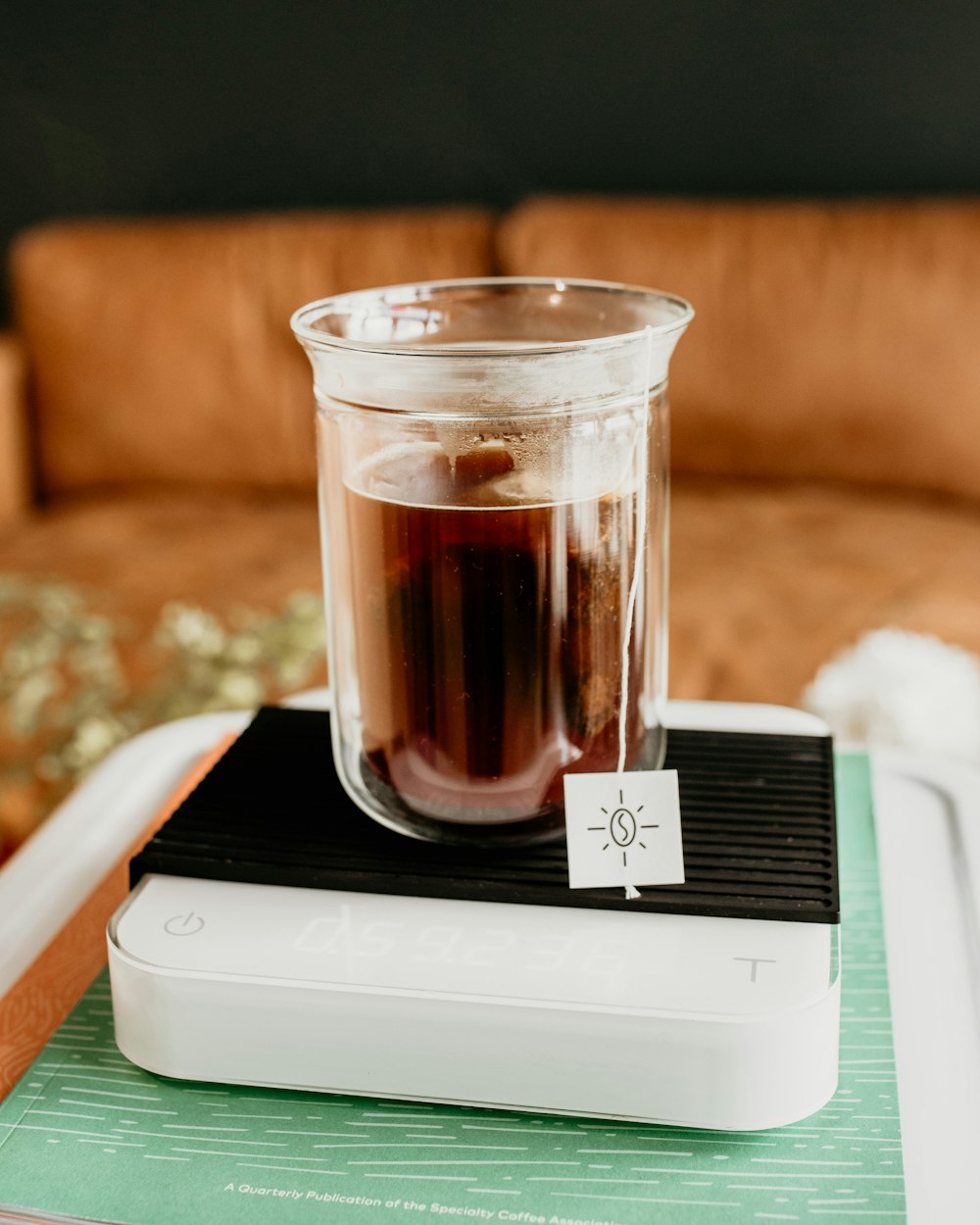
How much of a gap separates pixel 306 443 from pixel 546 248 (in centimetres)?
59

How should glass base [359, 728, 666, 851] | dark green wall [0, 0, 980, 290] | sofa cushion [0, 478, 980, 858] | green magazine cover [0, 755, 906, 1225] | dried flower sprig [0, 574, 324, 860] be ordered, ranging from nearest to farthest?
1. green magazine cover [0, 755, 906, 1225]
2. glass base [359, 728, 666, 851]
3. dried flower sprig [0, 574, 324, 860]
4. sofa cushion [0, 478, 980, 858]
5. dark green wall [0, 0, 980, 290]

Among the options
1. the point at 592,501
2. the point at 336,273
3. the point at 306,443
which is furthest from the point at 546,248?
the point at 592,501

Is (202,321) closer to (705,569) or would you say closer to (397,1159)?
(705,569)

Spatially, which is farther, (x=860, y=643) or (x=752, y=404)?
(x=752, y=404)

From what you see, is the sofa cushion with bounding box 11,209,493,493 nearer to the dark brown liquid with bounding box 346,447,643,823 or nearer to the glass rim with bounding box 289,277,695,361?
the glass rim with bounding box 289,277,695,361

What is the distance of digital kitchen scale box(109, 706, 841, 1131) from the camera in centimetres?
55

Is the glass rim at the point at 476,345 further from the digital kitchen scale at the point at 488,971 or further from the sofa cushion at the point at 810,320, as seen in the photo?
the sofa cushion at the point at 810,320

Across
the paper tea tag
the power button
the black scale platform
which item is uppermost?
the paper tea tag

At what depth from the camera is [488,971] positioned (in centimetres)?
57

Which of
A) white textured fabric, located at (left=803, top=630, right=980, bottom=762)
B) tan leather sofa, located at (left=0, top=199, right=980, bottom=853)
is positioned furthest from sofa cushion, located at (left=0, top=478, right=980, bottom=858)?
white textured fabric, located at (left=803, top=630, right=980, bottom=762)

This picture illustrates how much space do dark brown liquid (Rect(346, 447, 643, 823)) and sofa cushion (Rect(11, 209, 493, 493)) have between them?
5.69 ft

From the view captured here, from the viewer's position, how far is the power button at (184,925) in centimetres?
61

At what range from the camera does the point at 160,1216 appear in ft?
1.73

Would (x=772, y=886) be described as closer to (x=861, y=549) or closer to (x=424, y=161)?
(x=861, y=549)
